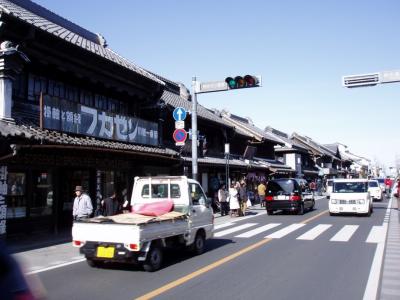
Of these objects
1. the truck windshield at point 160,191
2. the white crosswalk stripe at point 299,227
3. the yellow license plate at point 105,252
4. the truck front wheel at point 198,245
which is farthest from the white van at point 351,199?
the yellow license plate at point 105,252

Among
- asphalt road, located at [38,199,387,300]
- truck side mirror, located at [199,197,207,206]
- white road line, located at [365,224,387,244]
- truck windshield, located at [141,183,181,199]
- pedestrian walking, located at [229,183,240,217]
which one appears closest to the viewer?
asphalt road, located at [38,199,387,300]

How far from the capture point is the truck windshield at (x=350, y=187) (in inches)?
833

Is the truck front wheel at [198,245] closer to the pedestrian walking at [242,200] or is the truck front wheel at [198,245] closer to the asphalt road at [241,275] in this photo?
the asphalt road at [241,275]

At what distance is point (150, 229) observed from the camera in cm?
840

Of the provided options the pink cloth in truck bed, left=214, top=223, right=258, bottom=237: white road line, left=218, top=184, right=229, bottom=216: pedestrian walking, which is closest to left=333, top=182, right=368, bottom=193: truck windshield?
left=218, top=184, right=229, bottom=216: pedestrian walking

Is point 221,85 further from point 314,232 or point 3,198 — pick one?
point 3,198

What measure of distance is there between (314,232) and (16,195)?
404 inches

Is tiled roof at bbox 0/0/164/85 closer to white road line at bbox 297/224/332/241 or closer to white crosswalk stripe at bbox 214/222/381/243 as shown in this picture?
white crosswalk stripe at bbox 214/222/381/243

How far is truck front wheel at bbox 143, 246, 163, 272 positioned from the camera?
8328 millimetres

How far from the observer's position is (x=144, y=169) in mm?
19234

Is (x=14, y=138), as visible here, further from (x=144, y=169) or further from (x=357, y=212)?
(x=357, y=212)

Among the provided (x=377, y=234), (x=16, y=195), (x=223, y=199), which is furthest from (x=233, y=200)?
(x=16, y=195)

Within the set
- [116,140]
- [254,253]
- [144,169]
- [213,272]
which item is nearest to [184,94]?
[144,169]

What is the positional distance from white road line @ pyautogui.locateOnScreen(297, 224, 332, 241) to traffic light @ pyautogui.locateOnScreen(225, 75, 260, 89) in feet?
18.5
